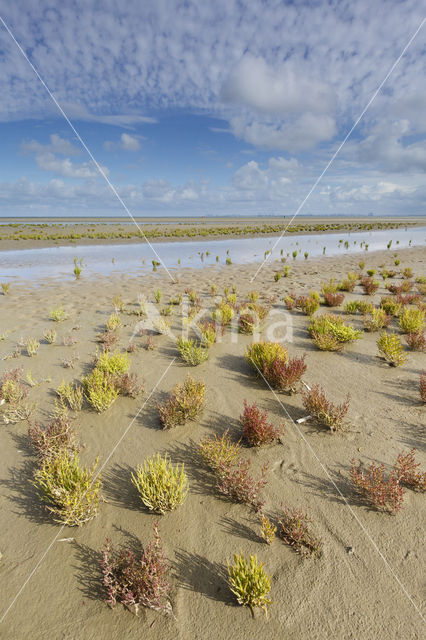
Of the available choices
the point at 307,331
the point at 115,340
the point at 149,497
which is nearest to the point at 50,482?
the point at 149,497

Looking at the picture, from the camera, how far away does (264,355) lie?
6.47m

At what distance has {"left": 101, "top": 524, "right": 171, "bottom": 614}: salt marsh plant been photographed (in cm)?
267

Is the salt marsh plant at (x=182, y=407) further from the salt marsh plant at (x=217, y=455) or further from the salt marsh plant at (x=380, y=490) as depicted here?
the salt marsh plant at (x=380, y=490)

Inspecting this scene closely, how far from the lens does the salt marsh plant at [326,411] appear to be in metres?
4.79

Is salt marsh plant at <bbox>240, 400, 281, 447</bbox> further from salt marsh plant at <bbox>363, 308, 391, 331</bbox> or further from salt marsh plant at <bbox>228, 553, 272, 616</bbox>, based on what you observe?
salt marsh plant at <bbox>363, 308, 391, 331</bbox>

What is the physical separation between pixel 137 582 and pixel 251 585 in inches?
39.4

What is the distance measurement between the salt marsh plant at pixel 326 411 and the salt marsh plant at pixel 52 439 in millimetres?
3665

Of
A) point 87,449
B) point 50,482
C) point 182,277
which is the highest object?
point 182,277

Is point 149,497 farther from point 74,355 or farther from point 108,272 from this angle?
point 108,272

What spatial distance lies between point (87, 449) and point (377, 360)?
6.29 m

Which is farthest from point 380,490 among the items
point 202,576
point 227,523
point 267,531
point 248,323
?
point 248,323

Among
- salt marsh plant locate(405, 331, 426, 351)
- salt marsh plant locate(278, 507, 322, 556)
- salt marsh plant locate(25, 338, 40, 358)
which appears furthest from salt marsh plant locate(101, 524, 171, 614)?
salt marsh plant locate(405, 331, 426, 351)

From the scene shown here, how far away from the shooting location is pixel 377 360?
7094mm

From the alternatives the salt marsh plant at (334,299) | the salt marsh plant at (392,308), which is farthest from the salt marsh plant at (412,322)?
the salt marsh plant at (334,299)
